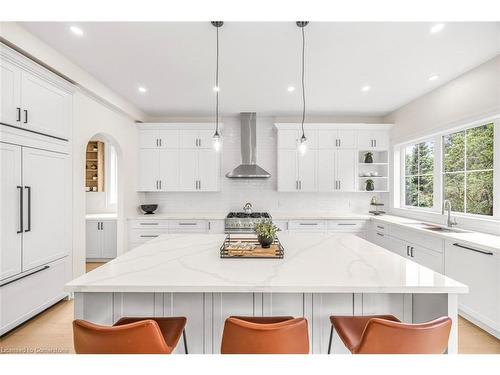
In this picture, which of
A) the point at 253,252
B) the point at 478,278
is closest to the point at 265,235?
the point at 253,252

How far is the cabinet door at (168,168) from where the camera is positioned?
4656mm

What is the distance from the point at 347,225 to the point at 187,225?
2673mm

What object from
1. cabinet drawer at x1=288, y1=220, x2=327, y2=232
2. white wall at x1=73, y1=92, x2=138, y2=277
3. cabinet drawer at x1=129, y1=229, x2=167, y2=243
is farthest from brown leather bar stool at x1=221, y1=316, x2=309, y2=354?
cabinet drawer at x1=129, y1=229, x2=167, y2=243

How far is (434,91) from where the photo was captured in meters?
3.48

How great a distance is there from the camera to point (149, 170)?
4.66 meters

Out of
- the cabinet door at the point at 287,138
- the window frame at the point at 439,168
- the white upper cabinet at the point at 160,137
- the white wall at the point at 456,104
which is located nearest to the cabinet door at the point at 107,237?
the white upper cabinet at the point at 160,137

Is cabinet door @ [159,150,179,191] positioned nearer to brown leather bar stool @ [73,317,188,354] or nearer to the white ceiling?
the white ceiling

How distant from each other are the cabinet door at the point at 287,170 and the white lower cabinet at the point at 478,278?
8.03ft

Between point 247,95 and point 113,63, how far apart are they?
1.73 meters

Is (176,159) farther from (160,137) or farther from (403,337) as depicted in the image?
(403,337)

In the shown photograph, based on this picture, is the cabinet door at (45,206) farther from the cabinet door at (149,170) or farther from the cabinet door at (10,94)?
the cabinet door at (149,170)

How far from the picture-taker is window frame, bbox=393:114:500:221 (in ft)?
8.79

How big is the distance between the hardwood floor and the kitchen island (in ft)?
3.50
